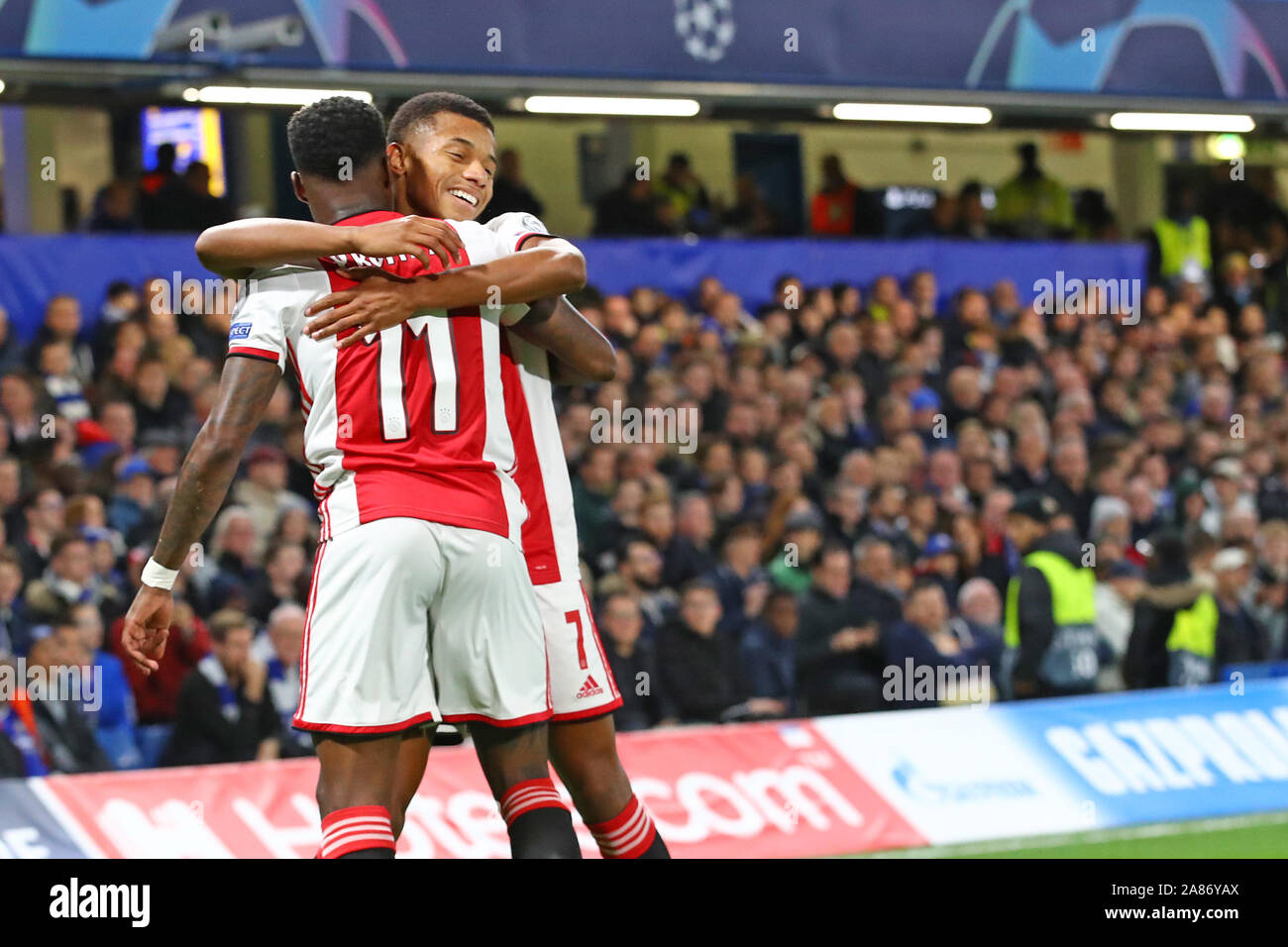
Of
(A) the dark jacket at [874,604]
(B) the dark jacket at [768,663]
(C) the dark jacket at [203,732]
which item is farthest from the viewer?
(A) the dark jacket at [874,604]

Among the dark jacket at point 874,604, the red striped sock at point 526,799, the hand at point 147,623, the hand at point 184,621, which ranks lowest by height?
the dark jacket at point 874,604

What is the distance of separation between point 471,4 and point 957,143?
32.9 feet

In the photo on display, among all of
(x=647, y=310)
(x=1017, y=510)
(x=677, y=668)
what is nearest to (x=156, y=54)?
(x=647, y=310)

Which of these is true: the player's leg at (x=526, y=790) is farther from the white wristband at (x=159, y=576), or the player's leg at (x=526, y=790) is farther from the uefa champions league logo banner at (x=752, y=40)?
the uefa champions league logo banner at (x=752, y=40)

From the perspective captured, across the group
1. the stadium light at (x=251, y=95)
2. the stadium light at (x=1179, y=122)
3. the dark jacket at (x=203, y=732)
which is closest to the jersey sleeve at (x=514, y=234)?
the dark jacket at (x=203, y=732)

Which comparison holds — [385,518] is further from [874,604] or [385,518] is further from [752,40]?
[752,40]

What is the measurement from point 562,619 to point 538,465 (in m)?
0.38

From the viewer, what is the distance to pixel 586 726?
4520 mm

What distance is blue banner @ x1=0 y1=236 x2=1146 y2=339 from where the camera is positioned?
1088cm

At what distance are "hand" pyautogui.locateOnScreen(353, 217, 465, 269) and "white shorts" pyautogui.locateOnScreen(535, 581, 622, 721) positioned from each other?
0.92 m

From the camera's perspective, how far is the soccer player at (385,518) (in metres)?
4.02

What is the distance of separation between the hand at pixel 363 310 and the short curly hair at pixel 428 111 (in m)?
0.43

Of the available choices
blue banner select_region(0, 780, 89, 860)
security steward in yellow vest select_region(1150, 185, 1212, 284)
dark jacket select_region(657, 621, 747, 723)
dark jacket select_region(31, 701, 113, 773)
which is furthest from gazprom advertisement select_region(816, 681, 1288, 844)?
security steward in yellow vest select_region(1150, 185, 1212, 284)
